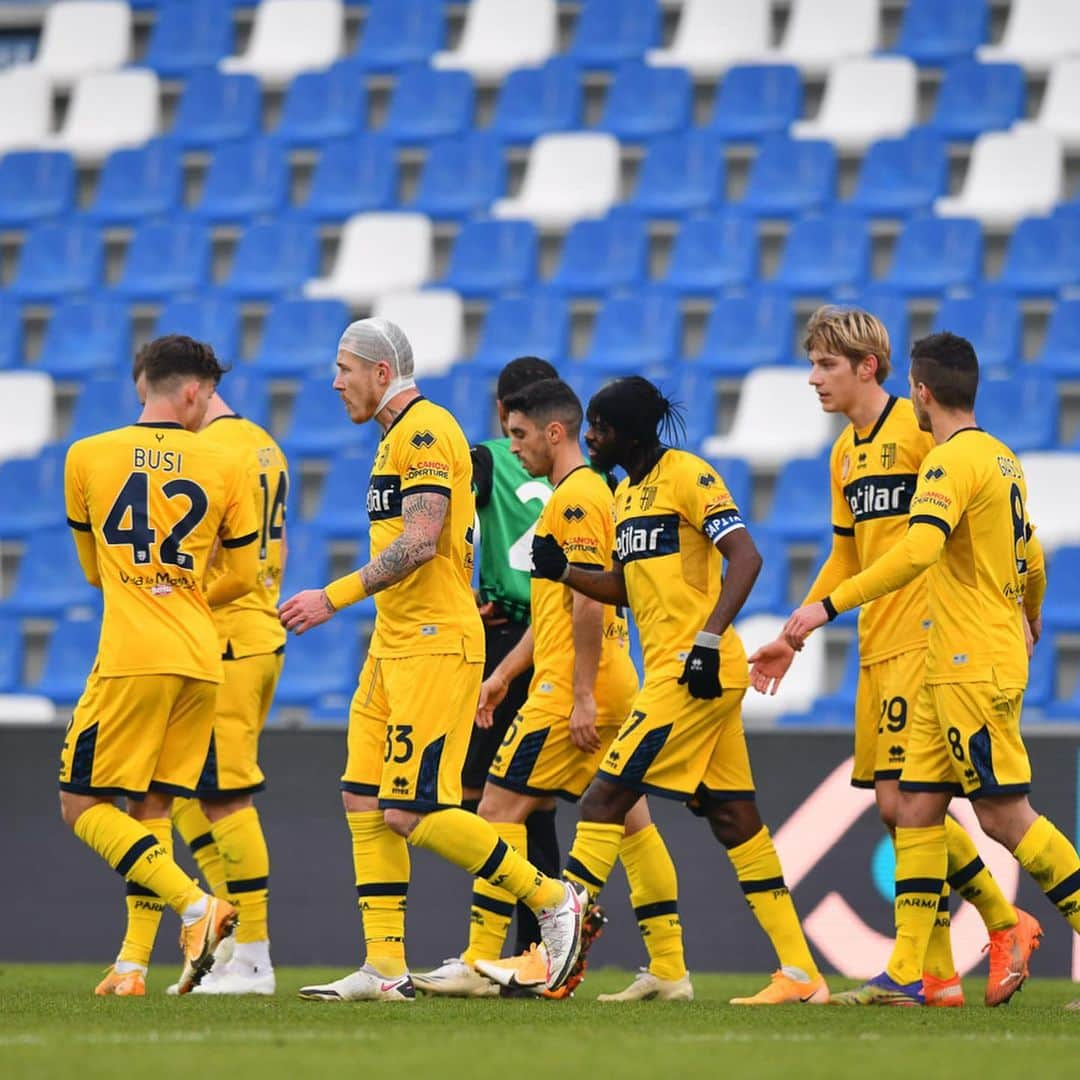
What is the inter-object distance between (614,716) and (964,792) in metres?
1.39

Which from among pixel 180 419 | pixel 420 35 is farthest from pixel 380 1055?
pixel 420 35

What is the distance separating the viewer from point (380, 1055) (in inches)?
185

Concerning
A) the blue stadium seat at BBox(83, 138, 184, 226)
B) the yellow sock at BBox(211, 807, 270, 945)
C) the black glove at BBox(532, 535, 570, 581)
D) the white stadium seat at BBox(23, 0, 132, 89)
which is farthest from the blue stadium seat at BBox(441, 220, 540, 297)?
the black glove at BBox(532, 535, 570, 581)

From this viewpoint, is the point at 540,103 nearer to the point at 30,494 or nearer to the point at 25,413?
the point at 25,413

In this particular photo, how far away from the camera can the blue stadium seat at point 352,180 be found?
15.4 meters

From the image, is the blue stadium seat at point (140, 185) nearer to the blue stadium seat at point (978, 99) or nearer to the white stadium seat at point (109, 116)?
the white stadium seat at point (109, 116)

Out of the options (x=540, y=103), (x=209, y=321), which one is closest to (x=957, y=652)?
(x=209, y=321)

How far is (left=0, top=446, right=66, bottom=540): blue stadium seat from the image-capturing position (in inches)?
559

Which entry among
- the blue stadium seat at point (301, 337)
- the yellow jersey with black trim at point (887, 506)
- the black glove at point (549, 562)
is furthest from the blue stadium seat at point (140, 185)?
the yellow jersey with black trim at point (887, 506)

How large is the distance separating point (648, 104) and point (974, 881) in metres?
9.59

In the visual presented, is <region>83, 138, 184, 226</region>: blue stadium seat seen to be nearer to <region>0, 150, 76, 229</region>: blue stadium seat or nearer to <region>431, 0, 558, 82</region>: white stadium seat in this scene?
<region>0, 150, 76, 229</region>: blue stadium seat

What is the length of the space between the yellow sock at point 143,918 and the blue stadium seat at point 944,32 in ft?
33.5

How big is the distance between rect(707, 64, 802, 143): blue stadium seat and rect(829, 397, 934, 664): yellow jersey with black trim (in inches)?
331

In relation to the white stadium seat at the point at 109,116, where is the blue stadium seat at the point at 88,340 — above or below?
below
